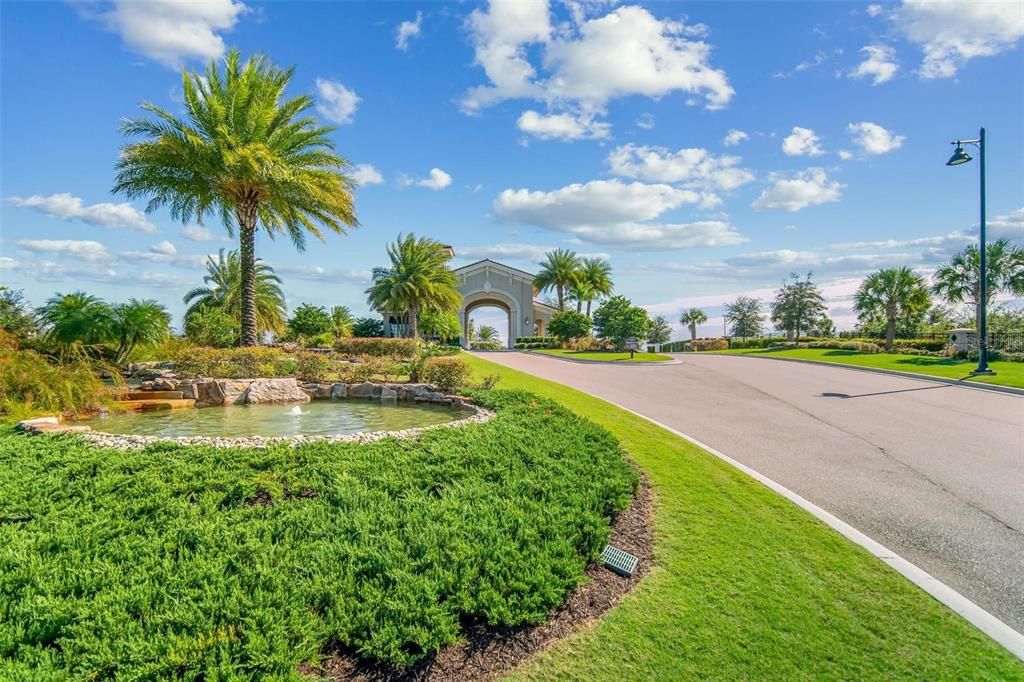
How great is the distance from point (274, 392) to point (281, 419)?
294 centimetres

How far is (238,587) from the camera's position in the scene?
3.03 metres

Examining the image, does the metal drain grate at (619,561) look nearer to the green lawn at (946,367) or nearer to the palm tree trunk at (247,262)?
the green lawn at (946,367)

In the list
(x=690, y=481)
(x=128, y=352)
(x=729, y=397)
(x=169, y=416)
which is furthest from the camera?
(x=128, y=352)

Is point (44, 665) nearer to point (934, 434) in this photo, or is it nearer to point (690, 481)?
point (690, 481)

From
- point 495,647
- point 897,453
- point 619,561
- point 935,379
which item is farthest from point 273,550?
point 935,379

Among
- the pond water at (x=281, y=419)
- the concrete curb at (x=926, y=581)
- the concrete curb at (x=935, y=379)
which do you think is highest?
the concrete curb at (x=935, y=379)

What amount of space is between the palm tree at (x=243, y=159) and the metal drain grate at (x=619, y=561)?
58.4 ft

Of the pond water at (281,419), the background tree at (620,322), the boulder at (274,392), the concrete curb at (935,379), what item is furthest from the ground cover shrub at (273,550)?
the background tree at (620,322)

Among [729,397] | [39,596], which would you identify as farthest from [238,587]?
[729,397]

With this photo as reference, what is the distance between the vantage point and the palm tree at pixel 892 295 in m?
34.3

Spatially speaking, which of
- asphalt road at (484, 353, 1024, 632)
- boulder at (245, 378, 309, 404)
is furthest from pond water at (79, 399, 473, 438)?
asphalt road at (484, 353, 1024, 632)

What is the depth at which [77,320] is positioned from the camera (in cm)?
1372

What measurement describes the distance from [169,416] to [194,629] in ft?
29.3

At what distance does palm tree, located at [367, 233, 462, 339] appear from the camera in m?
32.6
